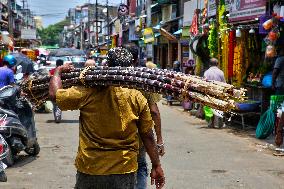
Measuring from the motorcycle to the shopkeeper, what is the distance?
559 centimetres

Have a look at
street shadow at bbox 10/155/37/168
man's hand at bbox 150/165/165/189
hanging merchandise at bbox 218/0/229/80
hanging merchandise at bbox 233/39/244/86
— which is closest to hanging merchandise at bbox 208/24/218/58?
hanging merchandise at bbox 218/0/229/80

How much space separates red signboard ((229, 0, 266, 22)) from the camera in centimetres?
1220

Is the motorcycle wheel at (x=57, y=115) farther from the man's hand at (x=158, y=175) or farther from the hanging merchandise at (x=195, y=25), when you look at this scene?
the man's hand at (x=158, y=175)

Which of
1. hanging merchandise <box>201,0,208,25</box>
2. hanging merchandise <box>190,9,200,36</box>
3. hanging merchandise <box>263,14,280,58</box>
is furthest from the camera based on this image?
hanging merchandise <box>190,9,200,36</box>

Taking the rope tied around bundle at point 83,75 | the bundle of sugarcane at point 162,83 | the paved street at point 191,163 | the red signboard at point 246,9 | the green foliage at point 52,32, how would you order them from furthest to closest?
the green foliage at point 52,32, the red signboard at point 246,9, the paved street at point 191,163, the rope tied around bundle at point 83,75, the bundle of sugarcane at point 162,83

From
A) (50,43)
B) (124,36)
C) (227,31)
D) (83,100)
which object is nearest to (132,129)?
(83,100)

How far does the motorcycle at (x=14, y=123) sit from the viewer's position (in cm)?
749

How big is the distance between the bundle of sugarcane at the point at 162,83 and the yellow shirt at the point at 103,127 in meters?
0.11

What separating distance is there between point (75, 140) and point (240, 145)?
3373 mm

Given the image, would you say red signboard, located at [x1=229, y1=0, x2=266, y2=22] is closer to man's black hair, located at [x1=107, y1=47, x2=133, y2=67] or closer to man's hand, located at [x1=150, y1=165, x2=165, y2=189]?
man's hand, located at [x1=150, y1=165, x2=165, y2=189]

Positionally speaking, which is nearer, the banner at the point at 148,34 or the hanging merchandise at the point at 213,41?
the hanging merchandise at the point at 213,41

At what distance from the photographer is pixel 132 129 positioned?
3.65 m

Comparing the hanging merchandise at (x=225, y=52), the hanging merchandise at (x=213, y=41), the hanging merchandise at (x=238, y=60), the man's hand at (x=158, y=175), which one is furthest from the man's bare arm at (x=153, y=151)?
the hanging merchandise at (x=213, y=41)

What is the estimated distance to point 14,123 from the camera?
24.9 feet
